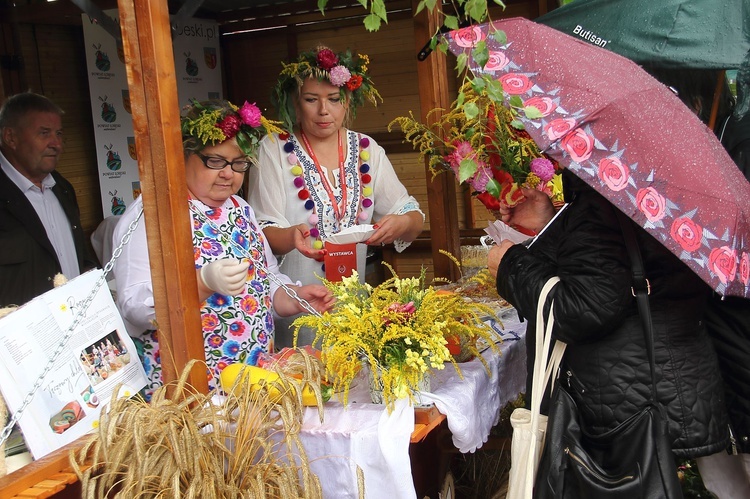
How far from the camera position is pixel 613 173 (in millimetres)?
1918

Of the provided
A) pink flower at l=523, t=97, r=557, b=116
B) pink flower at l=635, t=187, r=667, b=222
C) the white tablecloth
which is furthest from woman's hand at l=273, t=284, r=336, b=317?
pink flower at l=635, t=187, r=667, b=222

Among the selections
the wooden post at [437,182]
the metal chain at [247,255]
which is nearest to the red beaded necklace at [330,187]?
the wooden post at [437,182]

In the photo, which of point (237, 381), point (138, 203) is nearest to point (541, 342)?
point (237, 381)

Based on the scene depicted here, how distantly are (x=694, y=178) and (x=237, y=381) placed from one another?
1.30 metres

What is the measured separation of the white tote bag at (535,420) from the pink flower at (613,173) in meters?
0.36

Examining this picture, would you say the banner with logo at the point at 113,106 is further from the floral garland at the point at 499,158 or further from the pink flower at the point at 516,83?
the pink flower at the point at 516,83

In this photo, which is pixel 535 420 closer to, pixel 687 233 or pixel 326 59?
pixel 687 233

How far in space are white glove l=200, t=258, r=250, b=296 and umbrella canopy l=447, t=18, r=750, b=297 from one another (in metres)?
0.91

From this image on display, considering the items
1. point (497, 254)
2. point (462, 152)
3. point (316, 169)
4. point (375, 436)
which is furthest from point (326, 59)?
point (375, 436)

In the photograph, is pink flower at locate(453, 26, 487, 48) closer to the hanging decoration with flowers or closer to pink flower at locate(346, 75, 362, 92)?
the hanging decoration with flowers

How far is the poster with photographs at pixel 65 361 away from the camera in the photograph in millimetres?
1949

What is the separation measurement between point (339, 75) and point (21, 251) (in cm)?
165

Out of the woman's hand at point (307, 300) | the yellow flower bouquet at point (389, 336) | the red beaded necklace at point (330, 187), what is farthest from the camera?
the red beaded necklace at point (330, 187)

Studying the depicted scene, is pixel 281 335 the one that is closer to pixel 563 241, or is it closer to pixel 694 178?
pixel 563 241
